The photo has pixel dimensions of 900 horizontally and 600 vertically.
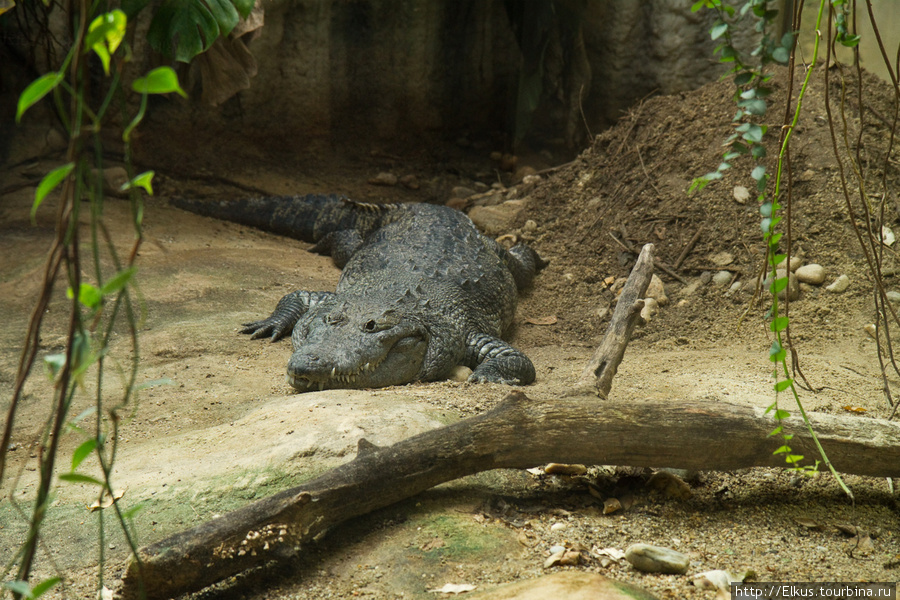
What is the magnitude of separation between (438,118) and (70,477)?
318 inches

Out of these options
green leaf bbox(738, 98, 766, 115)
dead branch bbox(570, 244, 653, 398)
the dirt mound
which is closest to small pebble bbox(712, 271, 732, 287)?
the dirt mound

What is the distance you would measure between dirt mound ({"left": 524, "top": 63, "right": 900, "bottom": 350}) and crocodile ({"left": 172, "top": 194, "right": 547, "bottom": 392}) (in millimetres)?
548

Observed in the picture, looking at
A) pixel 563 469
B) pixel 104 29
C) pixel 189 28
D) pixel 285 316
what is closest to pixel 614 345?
pixel 563 469

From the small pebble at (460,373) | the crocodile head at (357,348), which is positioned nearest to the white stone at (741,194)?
the small pebble at (460,373)

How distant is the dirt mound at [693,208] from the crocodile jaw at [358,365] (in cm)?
146

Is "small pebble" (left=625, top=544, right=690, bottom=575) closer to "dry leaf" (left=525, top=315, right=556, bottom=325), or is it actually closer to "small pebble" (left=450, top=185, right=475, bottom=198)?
"dry leaf" (left=525, top=315, right=556, bottom=325)

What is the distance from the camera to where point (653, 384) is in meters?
3.47

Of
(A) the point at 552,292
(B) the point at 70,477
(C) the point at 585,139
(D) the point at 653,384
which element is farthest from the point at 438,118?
(B) the point at 70,477

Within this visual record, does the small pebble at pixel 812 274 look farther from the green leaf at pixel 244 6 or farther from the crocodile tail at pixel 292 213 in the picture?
the green leaf at pixel 244 6

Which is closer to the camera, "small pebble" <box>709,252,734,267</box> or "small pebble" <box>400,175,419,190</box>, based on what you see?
"small pebble" <box>709,252,734,267</box>

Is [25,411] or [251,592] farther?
[25,411]

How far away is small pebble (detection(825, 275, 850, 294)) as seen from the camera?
445 centimetres

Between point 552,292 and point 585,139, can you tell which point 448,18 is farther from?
point 552,292

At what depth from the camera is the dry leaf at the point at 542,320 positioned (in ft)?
17.5
